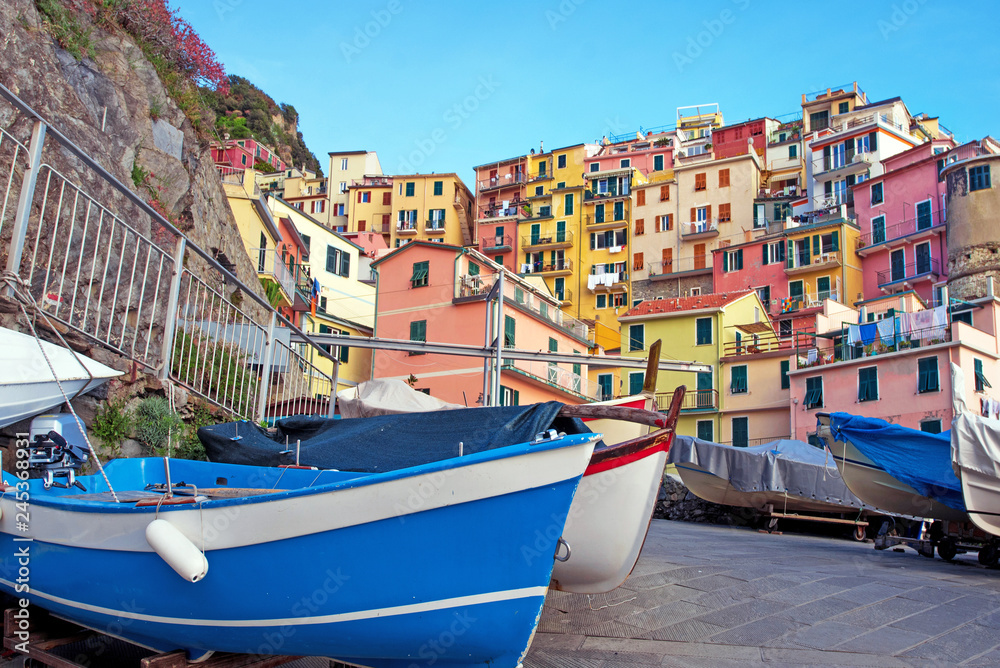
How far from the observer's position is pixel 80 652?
4992mm

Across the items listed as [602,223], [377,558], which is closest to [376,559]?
[377,558]

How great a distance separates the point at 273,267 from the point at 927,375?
25.4m

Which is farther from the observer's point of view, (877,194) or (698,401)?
(877,194)

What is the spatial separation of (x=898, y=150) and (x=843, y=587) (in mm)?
49391

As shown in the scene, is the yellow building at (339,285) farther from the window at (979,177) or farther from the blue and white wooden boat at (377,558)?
the window at (979,177)

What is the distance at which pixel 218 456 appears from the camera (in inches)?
245

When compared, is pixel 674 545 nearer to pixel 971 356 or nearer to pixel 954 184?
pixel 971 356

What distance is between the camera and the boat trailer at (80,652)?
12.5 feet

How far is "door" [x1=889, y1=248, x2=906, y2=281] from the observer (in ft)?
136

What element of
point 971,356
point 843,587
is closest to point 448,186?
point 971,356

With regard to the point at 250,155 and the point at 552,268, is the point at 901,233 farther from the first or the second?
the point at 250,155

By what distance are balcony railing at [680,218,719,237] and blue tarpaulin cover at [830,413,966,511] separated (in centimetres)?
4004

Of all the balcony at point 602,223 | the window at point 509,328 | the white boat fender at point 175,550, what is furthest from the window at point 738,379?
the white boat fender at point 175,550

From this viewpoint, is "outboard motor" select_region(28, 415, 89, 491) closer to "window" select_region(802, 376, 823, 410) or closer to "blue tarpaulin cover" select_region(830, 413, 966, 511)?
"blue tarpaulin cover" select_region(830, 413, 966, 511)
